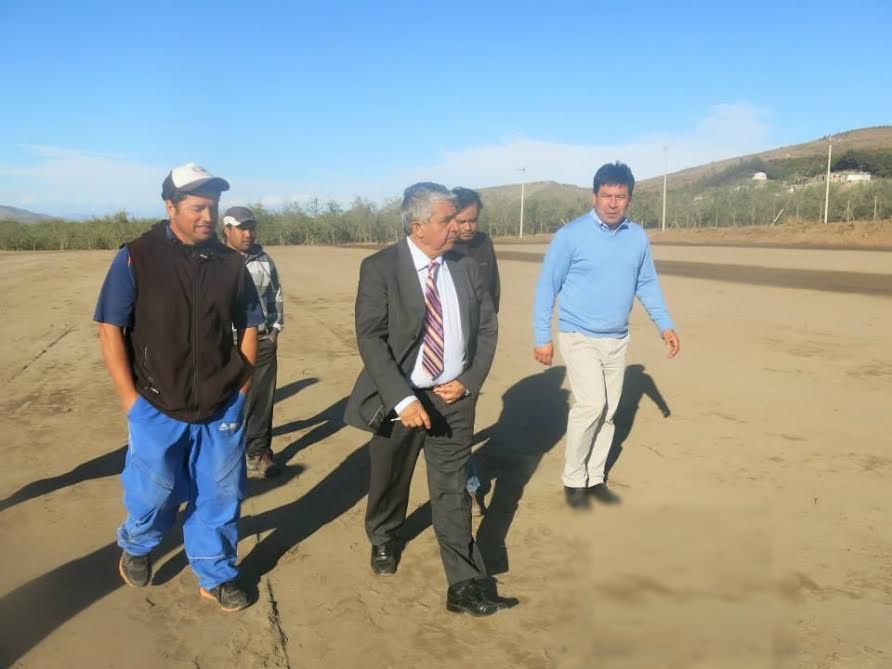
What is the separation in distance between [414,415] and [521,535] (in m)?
1.54

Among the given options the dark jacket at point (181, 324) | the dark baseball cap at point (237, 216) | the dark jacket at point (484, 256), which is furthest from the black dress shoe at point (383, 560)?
the dark baseball cap at point (237, 216)

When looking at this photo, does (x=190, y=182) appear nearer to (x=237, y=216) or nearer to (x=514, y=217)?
(x=237, y=216)

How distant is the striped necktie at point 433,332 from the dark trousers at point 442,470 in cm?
17

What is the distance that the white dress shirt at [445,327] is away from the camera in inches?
147

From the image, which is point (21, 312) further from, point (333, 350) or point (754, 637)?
point (754, 637)

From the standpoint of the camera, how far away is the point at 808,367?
9570 millimetres

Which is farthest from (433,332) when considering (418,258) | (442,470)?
(442,470)

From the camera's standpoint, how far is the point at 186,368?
345 cm

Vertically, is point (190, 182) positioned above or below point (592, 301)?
above

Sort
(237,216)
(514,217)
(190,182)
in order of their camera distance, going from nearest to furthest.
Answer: (190,182) < (237,216) < (514,217)

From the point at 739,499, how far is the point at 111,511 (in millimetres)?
4271

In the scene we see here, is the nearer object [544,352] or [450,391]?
[450,391]

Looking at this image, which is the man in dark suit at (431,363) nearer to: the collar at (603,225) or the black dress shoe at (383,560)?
the black dress shoe at (383,560)

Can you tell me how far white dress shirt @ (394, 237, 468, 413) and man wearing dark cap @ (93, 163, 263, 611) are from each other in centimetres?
84
